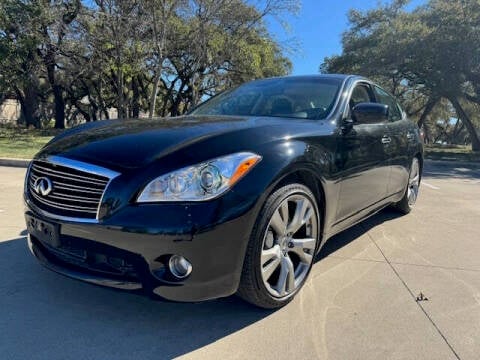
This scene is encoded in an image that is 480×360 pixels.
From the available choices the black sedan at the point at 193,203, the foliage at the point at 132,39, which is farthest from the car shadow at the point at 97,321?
the foliage at the point at 132,39

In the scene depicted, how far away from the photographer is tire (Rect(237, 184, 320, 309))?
2.53m

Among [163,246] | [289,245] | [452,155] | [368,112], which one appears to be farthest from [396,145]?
[452,155]

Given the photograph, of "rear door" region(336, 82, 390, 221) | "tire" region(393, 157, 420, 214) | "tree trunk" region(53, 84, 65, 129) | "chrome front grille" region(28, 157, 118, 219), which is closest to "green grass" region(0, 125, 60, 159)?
"chrome front grille" region(28, 157, 118, 219)

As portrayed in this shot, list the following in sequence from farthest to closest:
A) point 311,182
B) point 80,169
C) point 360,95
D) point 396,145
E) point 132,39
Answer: point 132,39 → point 396,145 → point 360,95 → point 311,182 → point 80,169

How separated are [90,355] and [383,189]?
10.2 ft

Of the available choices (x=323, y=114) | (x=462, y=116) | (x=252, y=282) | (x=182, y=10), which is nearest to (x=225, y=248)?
(x=252, y=282)

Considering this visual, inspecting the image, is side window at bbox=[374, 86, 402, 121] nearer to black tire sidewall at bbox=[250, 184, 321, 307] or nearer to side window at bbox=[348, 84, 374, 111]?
side window at bbox=[348, 84, 374, 111]

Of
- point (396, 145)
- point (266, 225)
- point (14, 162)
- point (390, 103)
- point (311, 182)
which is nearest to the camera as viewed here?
point (266, 225)

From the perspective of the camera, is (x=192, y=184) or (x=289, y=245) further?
(x=289, y=245)

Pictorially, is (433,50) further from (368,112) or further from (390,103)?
(368,112)

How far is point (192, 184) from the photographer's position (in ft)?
7.48

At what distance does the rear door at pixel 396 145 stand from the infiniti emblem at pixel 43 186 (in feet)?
9.89

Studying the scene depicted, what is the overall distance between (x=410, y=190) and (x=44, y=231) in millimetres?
4500

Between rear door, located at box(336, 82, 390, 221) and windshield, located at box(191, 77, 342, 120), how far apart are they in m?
0.24
